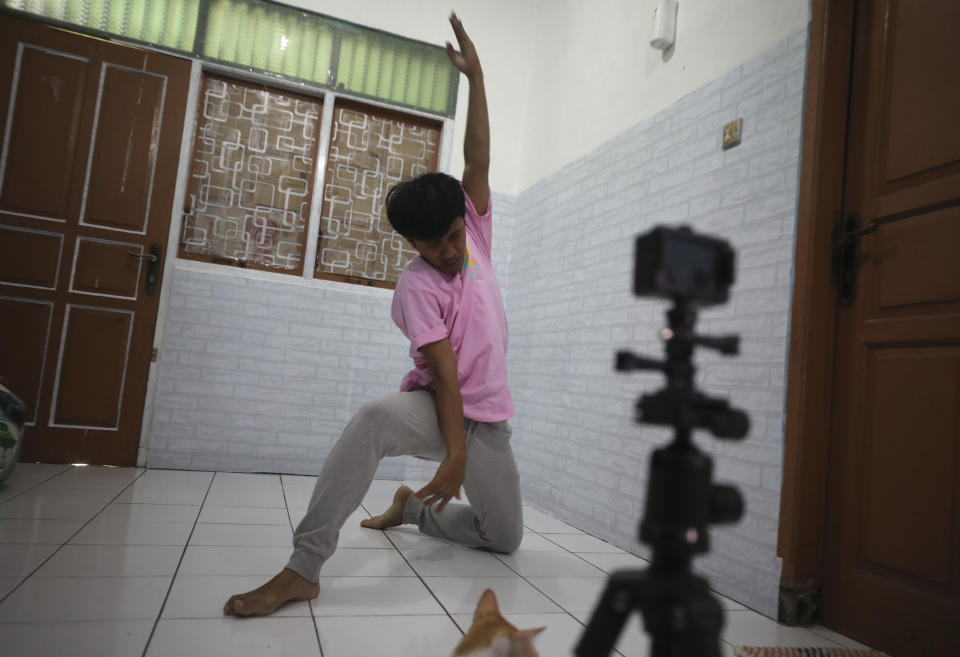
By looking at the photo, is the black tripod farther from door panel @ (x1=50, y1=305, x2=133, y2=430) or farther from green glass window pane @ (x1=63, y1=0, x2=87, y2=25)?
green glass window pane @ (x1=63, y1=0, x2=87, y2=25)

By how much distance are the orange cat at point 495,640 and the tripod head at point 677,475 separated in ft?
1.52

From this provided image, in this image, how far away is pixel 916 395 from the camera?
1508 mm

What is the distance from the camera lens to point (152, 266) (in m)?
3.29

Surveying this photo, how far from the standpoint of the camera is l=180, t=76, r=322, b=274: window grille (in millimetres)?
3471

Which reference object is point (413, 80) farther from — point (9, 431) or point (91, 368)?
point (9, 431)

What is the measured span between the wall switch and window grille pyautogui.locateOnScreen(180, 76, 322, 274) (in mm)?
2470

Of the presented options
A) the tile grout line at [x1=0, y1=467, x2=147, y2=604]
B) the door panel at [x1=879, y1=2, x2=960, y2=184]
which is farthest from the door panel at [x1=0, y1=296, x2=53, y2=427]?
the door panel at [x1=879, y1=2, x2=960, y2=184]

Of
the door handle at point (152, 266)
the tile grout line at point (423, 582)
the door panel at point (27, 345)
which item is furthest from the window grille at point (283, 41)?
the tile grout line at point (423, 582)

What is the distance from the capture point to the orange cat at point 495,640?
0.99 m

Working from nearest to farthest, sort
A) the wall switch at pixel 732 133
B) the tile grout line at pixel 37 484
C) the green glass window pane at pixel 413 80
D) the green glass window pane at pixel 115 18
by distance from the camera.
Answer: the wall switch at pixel 732 133
the tile grout line at pixel 37 484
the green glass window pane at pixel 115 18
the green glass window pane at pixel 413 80

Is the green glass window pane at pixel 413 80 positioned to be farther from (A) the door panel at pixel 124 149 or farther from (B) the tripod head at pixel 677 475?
(B) the tripod head at pixel 677 475

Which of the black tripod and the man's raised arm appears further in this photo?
the man's raised arm

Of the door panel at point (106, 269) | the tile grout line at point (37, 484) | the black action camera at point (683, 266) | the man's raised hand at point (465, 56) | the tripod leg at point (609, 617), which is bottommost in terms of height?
the tile grout line at point (37, 484)

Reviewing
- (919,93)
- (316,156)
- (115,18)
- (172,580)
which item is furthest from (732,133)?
(115,18)
